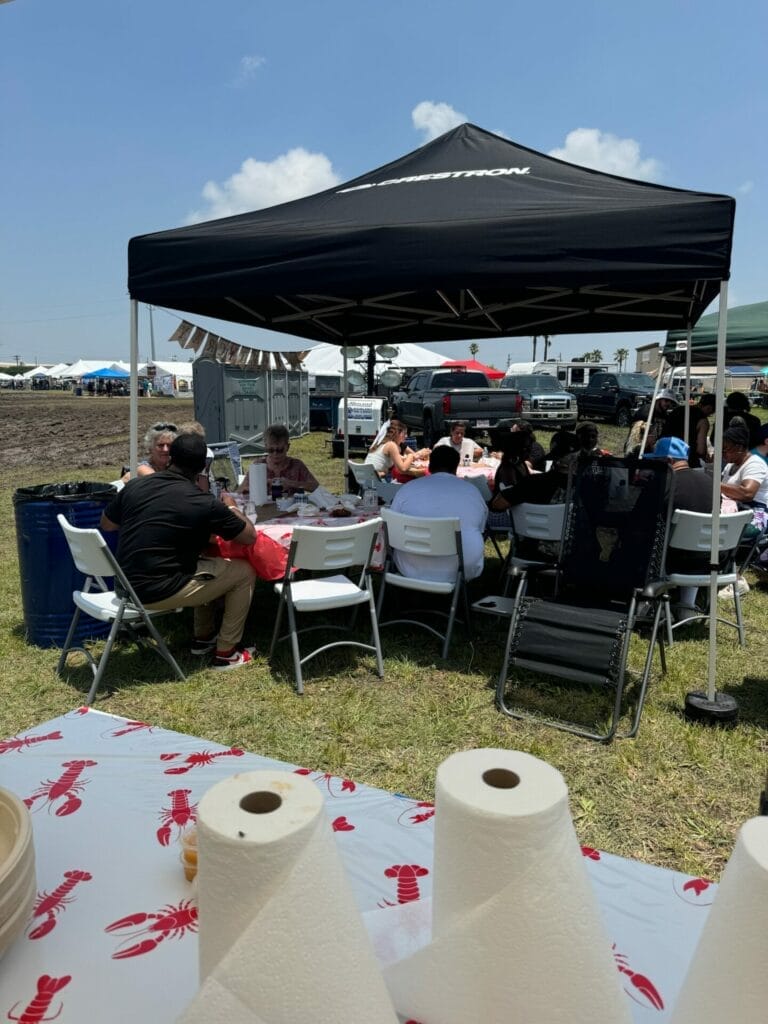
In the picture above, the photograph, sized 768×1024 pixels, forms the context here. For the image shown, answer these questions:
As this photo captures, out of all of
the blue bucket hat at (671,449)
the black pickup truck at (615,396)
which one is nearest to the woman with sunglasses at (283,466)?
the blue bucket hat at (671,449)

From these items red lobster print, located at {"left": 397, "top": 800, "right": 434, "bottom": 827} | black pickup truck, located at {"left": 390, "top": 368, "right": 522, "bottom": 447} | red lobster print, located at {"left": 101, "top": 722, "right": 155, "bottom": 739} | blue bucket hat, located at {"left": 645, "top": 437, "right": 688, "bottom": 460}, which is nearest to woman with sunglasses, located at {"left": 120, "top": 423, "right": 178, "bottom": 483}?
red lobster print, located at {"left": 101, "top": 722, "right": 155, "bottom": 739}

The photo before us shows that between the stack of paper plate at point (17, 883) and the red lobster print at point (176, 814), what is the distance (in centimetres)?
26

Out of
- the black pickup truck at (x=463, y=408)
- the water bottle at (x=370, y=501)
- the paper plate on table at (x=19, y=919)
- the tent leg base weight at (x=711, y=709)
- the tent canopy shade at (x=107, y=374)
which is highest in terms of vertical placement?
the tent canopy shade at (x=107, y=374)

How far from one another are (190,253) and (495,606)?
2.79 metres

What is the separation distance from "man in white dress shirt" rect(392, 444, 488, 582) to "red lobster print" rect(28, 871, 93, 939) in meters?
3.36

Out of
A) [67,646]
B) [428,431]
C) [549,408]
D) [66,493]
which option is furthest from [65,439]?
[67,646]

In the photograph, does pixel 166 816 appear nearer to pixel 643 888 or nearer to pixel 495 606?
pixel 643 888

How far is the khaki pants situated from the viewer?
390 cm

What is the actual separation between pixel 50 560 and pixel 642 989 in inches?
161

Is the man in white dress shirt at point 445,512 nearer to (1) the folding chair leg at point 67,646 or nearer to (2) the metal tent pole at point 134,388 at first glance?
(2) the metal tent pole at point 134,388

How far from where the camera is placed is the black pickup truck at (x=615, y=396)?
20.5m

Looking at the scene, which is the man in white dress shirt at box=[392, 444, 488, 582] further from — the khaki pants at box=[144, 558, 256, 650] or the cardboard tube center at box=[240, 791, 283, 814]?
the cardboard tube center at box=[240, 791, 283, 814]

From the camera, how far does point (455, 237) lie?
3.70m

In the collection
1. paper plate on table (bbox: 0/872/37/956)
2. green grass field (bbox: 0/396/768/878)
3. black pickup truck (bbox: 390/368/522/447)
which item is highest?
black pickup truck (bbox: 390/368/522/447)
